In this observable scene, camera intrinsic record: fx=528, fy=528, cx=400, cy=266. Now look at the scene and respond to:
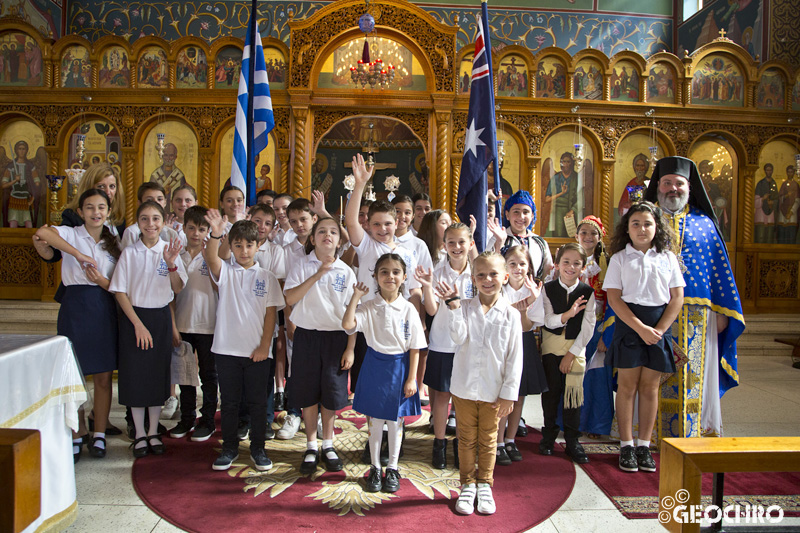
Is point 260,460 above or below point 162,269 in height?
below

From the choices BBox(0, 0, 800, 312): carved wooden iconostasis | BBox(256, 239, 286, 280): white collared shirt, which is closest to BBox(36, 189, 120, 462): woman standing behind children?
BBox(256, 239, 286, 280): white collared shirt

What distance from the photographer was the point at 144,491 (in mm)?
3078

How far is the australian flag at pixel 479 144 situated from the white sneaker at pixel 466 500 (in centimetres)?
209

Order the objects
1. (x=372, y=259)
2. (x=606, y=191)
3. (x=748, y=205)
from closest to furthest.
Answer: (x=372, y=259) → (x=606, y=191) → (x=748, y=205)

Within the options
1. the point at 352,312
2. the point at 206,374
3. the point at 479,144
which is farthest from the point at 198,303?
the point at 479,144

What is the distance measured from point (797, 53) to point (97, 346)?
1209cm

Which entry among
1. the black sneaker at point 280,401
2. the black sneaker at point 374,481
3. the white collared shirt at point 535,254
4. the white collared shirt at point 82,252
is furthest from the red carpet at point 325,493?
the white collared shirt at point 535,254

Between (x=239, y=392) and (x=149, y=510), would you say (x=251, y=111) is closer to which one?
(x=239, y=392)

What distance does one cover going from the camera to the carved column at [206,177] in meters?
8.41

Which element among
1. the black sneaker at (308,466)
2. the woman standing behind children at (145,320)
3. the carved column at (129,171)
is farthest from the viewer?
the carved column at (129,171)

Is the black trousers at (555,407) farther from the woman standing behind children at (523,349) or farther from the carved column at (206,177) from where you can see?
the carved column at (206,177)

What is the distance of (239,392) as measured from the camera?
338cm

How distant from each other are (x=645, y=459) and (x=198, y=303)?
3.32m

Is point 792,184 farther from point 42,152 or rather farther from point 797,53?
point 42,152
